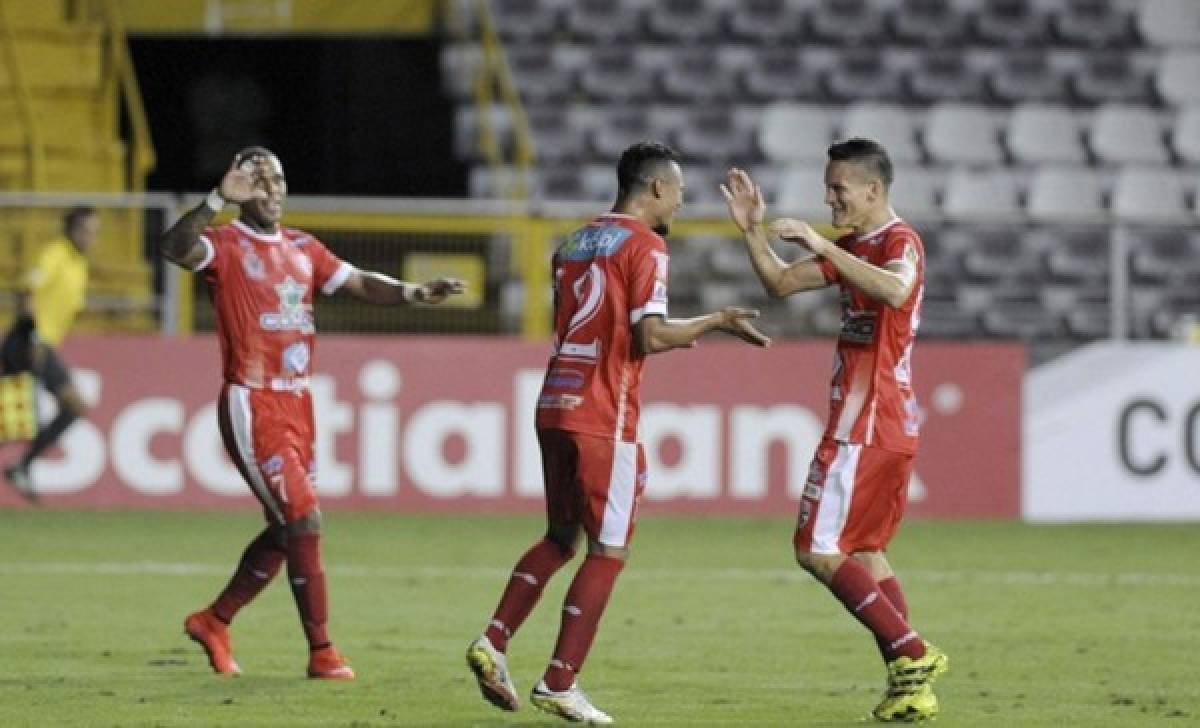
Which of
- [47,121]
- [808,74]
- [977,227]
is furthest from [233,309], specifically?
[808,74]

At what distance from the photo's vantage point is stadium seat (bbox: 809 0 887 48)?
79.8 feet

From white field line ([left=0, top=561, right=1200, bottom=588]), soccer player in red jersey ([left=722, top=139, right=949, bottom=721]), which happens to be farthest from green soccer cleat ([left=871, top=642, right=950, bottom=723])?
white field line ([left=0, top=561, right=1200, bottom=588])

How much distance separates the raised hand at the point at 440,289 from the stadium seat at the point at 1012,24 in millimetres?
15402

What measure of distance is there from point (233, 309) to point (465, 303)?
8.81 metres

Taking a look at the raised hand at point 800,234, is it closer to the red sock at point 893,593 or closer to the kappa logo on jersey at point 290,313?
the red sock at point 893,593

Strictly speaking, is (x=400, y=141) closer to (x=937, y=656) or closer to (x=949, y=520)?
(x=949, y=520)

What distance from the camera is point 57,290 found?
18031mm

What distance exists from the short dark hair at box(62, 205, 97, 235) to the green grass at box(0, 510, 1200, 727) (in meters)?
2.01

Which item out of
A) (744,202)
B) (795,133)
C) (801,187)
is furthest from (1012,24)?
(744,202)

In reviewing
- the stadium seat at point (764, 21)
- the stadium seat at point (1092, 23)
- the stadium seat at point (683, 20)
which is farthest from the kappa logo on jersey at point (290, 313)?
the stadium seat at point (1092, 23)

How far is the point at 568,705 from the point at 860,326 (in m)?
1.58

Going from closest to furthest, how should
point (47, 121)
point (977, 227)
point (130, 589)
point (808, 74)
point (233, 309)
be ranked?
1. point (233, 309)
2. point (130, 589)
3. point (977, 227)
4. point (47, 121)
5. point (808, 74)

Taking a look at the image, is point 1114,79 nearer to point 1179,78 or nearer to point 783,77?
point 1179,78

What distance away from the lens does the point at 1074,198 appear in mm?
23375
